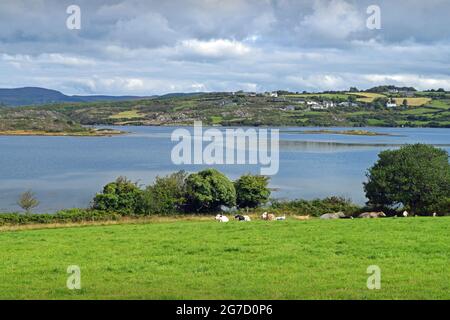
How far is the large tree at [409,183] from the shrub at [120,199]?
16.4 metres

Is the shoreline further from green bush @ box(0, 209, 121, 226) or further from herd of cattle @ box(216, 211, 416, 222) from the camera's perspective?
herd of cattle @ box(216, 211, 416, 222)

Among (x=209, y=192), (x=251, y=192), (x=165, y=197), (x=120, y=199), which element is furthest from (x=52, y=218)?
(x=251, y=192)

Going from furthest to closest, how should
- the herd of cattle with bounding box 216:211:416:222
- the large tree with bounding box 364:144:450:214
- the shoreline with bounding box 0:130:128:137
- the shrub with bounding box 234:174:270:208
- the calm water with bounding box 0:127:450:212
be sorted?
1. the shoreline with bounding box 0:130:128:137
2. the calm water with bounding box 0:127:450:212
3. the shrub with bounding box 234:174:270:208
4. the large tree with bounding box 364:144:450:214
5. the herd of cattle with bounding box 216:211:416:222

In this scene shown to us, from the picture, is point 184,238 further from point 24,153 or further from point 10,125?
point 10,125

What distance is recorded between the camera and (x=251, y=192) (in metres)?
43.9

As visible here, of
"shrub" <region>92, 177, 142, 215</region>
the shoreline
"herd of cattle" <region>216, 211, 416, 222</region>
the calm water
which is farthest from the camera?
the shoreline

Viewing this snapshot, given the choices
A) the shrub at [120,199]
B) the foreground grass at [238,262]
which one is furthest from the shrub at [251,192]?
the foreground grass at [238,262]

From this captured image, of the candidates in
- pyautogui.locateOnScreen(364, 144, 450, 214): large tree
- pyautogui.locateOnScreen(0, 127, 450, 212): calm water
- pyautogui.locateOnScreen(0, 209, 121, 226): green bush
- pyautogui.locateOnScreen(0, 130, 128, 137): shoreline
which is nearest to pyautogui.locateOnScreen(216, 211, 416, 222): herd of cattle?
pyautogui.locateOnScreen(364, 144, 450, 214): large tree

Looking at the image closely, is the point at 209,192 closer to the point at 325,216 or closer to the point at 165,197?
the point at 165,197

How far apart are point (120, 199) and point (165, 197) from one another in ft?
11.5

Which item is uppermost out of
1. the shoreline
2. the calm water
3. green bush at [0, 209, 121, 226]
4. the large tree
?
the large tree

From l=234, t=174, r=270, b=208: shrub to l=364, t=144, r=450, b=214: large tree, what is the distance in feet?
26.0

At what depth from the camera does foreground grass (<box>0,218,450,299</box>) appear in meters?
10.8
